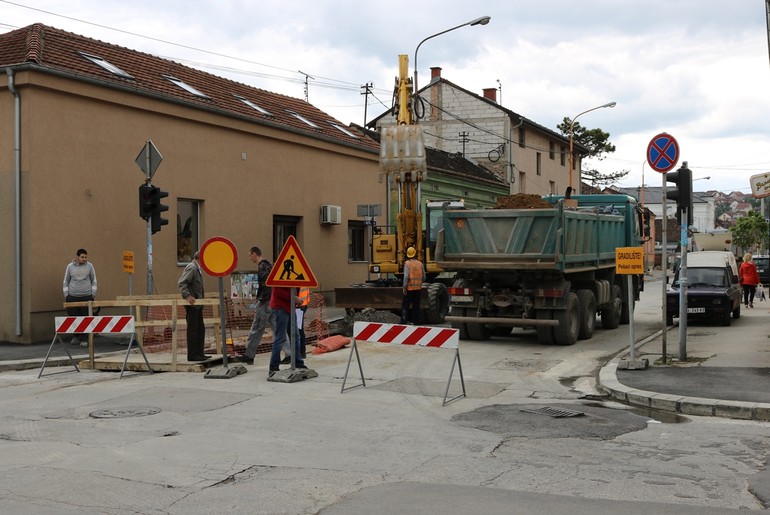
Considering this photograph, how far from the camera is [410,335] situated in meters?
10.7

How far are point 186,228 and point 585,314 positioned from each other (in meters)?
9.35

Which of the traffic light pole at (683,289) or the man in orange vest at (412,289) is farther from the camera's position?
the man in orange vest at (412,289)

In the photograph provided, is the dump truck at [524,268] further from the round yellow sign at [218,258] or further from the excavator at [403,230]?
the round yellow sign at [218,258]

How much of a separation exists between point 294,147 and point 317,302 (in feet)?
18.8

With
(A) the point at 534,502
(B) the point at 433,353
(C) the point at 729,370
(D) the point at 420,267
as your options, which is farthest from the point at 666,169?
(A) the point at 534,502

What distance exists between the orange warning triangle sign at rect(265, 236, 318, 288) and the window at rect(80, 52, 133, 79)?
30.0ft

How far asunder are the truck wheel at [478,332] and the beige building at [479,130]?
28.7 metres

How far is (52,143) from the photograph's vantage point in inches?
639

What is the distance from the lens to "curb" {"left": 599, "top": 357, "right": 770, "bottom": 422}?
9.13 meters

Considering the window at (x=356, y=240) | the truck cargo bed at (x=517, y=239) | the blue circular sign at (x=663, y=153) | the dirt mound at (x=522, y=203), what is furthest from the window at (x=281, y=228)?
the blue circular sign at (x=663, y=153)

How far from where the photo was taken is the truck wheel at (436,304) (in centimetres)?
1938

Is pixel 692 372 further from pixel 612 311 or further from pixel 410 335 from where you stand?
pixel 612 311

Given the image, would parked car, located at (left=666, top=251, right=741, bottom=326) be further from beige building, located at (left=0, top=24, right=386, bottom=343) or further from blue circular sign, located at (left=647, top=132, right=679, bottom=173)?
beige building, located at (left=0, top=24, right=386, bottom=343)

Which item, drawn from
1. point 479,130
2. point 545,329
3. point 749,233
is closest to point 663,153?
point 545,329
